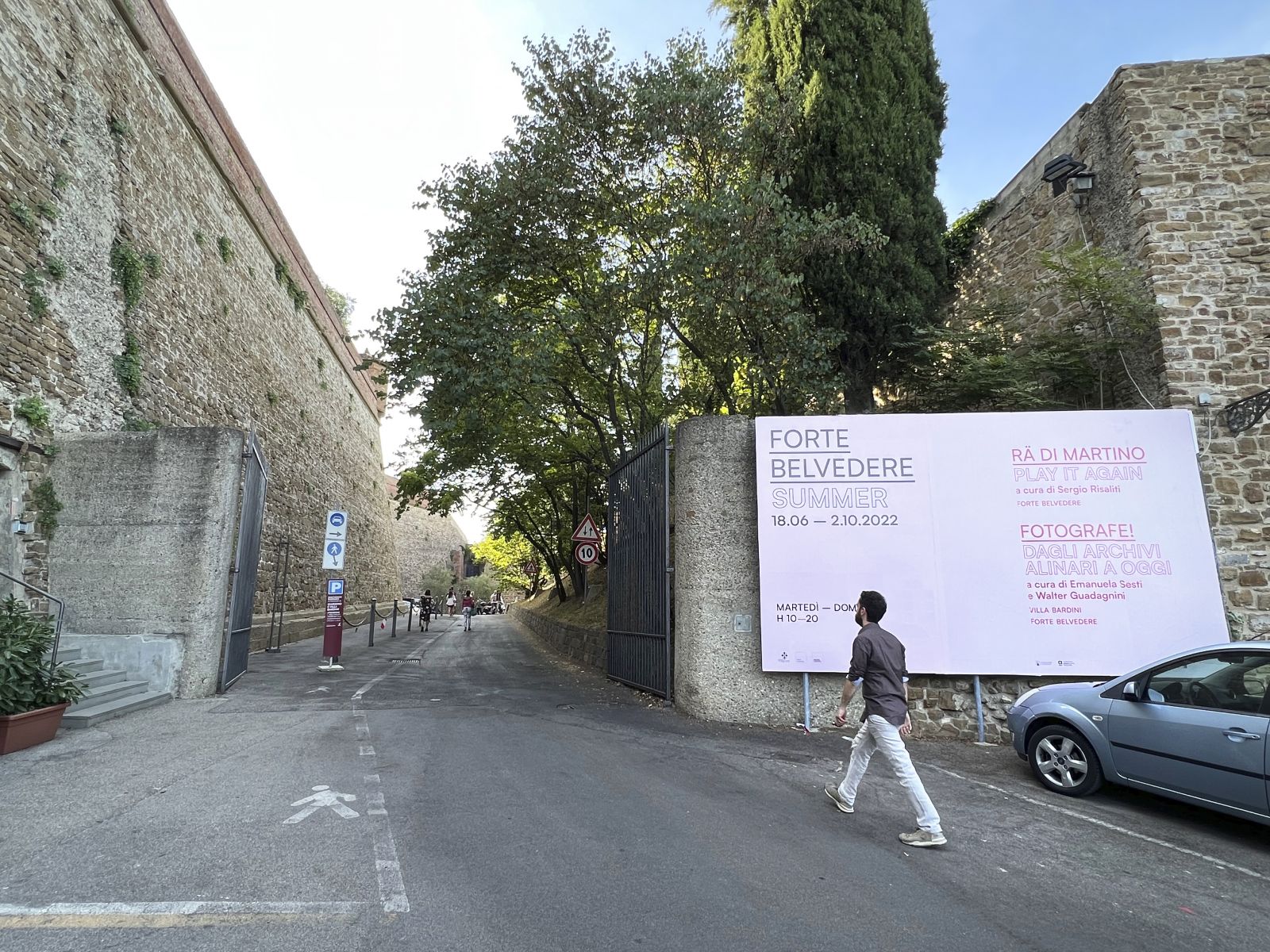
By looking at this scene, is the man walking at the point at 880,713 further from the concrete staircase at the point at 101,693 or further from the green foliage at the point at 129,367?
the green foliage at the point at 129,367

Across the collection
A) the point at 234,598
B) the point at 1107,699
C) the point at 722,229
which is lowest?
the point at 1107,699

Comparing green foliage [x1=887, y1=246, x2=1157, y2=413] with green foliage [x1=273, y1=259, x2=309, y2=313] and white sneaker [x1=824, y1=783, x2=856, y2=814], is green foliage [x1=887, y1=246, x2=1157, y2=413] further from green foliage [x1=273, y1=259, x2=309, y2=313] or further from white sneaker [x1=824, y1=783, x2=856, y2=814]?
green foliage [x1=273, y1=259, x2=309, y2=313]

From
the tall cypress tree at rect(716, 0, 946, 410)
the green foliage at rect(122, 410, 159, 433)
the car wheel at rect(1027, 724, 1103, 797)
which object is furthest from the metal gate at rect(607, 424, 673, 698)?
the green foliage at rect(122, 410, 159, 433)

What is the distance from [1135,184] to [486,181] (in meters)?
10.7

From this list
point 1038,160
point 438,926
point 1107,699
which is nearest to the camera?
point 438,926

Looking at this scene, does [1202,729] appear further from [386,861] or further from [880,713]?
[386,861]

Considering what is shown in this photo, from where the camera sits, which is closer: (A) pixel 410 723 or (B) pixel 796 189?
(A) pixel 410 723

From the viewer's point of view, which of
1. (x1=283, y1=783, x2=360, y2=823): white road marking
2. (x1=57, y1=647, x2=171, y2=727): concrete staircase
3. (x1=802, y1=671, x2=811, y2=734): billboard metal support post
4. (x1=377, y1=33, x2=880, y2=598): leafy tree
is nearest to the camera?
(x1=283, y1=783, x2=360, y2=823): white road marking

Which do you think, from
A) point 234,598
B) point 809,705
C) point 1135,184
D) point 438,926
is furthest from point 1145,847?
point 234,598

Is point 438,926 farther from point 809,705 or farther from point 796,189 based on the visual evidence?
point 796,189

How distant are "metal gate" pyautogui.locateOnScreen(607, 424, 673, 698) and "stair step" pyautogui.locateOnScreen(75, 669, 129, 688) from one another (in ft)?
23.4

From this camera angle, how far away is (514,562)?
178 ft

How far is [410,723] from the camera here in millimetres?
8320

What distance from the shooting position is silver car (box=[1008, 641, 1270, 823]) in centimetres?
519
